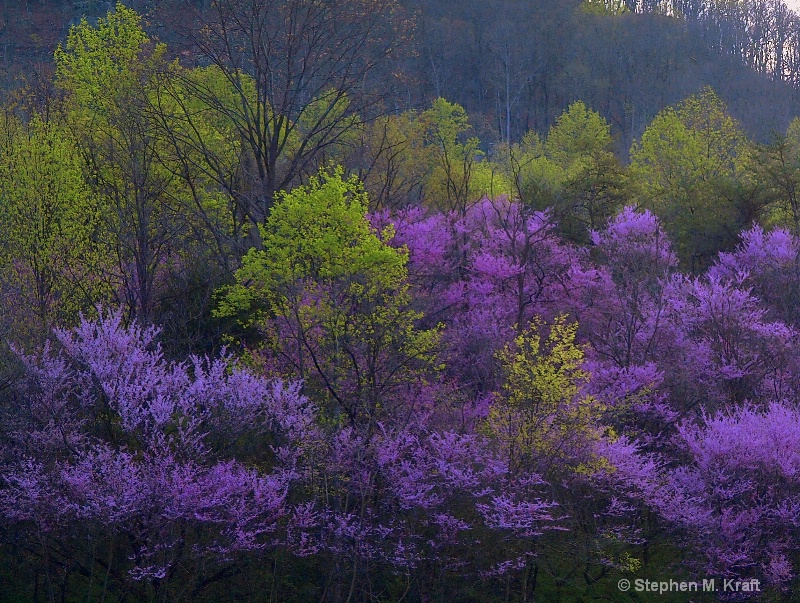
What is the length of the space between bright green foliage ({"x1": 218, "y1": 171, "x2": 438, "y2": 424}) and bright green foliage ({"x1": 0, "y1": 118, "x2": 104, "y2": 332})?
14.3ft

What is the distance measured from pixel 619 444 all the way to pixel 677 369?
4984 millimetres

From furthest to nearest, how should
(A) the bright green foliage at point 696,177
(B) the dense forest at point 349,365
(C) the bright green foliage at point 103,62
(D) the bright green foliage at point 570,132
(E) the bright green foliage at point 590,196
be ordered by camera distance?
1. (D) the bright green foliage at point 570,132
2. (A) the bright green foliage at point 696,177
3. (E) the bright green foliage at point 590,196
4. (C) the bright green foliage at point 103,62
5. (B) the dense forest at point 349,365

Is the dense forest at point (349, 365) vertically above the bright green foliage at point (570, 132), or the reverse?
the bright green foliage at point (570, 132)

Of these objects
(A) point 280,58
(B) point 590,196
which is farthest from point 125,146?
(B) point 590,196

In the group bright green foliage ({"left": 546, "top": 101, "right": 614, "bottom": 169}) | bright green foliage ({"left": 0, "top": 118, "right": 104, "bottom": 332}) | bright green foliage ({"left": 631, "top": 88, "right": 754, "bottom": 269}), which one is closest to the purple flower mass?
bright green foliage ({"left": 0, "top": 118, "right": 104, "bottom": 332})

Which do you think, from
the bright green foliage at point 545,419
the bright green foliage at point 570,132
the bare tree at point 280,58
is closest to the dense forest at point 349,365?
the bright green foliage at point 545,419

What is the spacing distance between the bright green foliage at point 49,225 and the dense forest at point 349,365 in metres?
0.08

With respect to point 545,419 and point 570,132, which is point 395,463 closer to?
point 545,419

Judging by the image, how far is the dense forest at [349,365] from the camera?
15.9 meters

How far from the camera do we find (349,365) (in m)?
18.4

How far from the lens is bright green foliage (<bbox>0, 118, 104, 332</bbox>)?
2100cm

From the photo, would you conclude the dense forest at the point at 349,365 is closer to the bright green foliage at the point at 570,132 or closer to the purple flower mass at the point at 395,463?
the purple flower mass at the point at 395,463

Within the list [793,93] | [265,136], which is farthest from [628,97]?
[265,136]

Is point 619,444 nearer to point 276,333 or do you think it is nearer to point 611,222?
point 276,333
